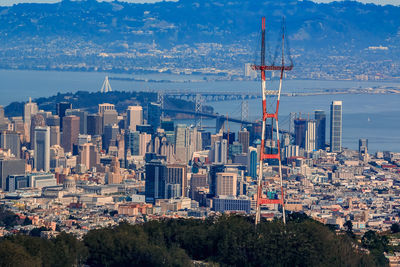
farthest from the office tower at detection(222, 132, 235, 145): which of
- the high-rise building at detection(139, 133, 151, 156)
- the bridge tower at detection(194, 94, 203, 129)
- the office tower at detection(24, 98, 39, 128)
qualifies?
the office tower at detection(24, 98, 39, 128)

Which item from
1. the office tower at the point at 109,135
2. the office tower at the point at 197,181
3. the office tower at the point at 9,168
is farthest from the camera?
the office tower at the point at 109,135

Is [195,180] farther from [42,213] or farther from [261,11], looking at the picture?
[261,11]

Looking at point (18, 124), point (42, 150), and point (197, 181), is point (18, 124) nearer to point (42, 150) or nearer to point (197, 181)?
point (42, 150)

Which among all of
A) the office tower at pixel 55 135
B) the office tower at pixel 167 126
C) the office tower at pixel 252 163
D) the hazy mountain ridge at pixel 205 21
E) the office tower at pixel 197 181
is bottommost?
the office tower at pixel 197 181

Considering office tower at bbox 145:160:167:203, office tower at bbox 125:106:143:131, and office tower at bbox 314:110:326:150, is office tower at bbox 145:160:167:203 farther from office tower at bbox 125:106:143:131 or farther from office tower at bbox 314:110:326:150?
office tower at bbox 125:106:143:131

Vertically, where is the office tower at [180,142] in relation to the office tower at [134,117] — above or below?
below

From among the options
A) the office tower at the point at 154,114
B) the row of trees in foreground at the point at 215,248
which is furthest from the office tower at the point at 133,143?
the row of trees in foreground at the point at 215,248

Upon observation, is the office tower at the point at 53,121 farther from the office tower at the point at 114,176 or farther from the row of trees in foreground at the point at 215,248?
the row of trees in foreground at the point at 215,248
